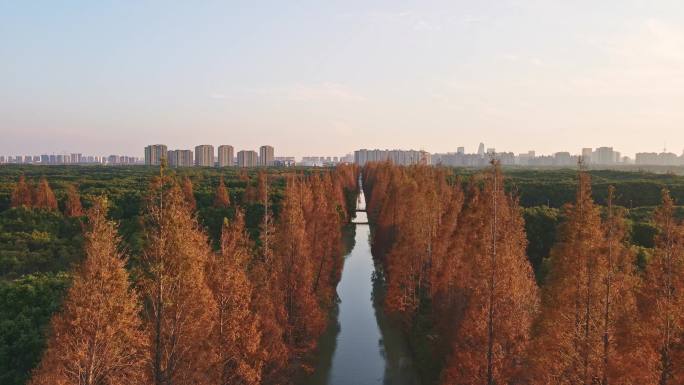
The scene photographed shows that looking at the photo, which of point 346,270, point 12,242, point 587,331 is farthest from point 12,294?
point 346,270

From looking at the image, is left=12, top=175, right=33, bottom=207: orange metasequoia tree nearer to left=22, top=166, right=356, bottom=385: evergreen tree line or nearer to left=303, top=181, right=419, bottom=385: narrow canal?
left=303, top=181, right=419, bottom=385: narrow canal

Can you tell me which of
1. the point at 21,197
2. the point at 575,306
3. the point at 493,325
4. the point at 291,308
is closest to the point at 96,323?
the point at 493,325

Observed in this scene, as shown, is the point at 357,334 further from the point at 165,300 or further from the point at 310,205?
the point at 165,300

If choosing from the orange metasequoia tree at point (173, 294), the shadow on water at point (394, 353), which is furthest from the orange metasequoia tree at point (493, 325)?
the orange metasequoia tree at point (173, 294)

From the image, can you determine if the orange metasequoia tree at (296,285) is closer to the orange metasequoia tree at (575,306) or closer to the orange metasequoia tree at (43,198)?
the orange metasequoia tree at (575,306)

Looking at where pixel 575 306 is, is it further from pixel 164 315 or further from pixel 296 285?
pixel 296 285
